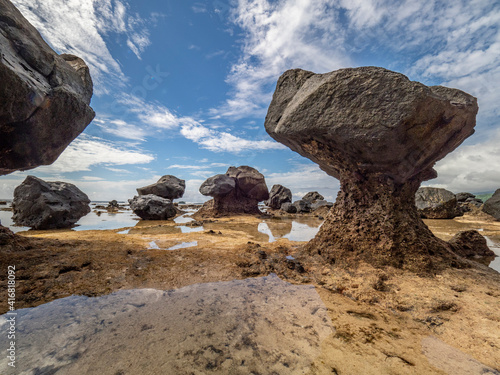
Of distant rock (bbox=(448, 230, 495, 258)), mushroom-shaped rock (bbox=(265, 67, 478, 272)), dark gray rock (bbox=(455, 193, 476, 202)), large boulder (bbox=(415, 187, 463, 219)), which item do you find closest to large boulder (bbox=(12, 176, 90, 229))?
mushroom-shaped rock (bbox=(265, 67, 478, 272))

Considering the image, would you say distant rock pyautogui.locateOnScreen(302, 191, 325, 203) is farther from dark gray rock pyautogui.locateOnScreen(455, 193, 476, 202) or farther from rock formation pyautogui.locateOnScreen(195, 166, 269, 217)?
dark gray rock pyautogui.locateOnScreen(455, 193, 476, 202)

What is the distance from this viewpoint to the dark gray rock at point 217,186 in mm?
18531

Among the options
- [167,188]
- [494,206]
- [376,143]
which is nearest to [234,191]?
[167,188]

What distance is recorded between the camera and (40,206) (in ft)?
31.8

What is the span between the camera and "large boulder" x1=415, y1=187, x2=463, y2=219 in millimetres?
15805

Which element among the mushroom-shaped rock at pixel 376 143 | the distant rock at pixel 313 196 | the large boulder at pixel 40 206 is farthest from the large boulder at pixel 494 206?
the large boulder at pixel 40 206

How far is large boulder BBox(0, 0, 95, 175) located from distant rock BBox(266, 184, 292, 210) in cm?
2367

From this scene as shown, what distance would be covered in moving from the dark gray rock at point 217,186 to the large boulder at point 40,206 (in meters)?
9.64

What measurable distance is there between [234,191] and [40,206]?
44.5ft

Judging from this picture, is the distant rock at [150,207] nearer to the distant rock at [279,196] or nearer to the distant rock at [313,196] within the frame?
the distant rock at [279,196]

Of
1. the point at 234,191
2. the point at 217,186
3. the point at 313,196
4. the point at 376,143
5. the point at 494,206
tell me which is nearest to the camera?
the point at 376,143

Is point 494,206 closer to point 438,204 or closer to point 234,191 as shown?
point 438,204

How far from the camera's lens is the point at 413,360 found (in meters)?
2.02

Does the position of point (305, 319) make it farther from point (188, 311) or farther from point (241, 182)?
point (241, 182)
